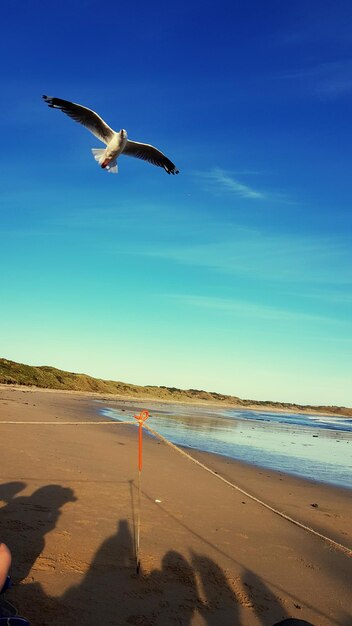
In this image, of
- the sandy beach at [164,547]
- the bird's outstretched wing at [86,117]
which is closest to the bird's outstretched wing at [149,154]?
the bird's outstretched wing at [86,117]

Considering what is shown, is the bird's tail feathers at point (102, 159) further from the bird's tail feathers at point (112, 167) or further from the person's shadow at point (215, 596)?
the person's shadow at point (215, 596)

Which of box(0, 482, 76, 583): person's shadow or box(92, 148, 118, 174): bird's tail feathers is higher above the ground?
box(92, 148, 118, 174): bird's tail feathers

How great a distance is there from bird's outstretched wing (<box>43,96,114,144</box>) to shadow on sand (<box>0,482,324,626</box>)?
28.8 ft

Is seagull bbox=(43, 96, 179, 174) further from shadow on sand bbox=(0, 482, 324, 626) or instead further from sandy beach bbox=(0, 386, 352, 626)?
shadow on sand bbox=(0, 482, 324, 626)

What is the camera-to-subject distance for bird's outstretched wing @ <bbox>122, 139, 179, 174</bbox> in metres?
11.9

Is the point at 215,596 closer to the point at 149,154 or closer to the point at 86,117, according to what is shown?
the point at 86,117

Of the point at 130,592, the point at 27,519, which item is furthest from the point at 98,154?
the point at 130,592

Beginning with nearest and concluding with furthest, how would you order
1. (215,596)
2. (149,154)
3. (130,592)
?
(130,592) < (215,596) < (149,154)

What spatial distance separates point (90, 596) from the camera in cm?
477

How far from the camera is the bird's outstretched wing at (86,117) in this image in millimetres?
10469

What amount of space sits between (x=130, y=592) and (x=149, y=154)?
1044 centimetres

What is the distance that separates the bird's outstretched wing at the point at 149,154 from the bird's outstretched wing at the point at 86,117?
0.68 metres

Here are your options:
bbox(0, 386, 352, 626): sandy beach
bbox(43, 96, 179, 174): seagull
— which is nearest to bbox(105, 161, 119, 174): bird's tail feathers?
bbox(43, 96, 179, 174): seagull

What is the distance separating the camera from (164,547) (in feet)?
20.9
